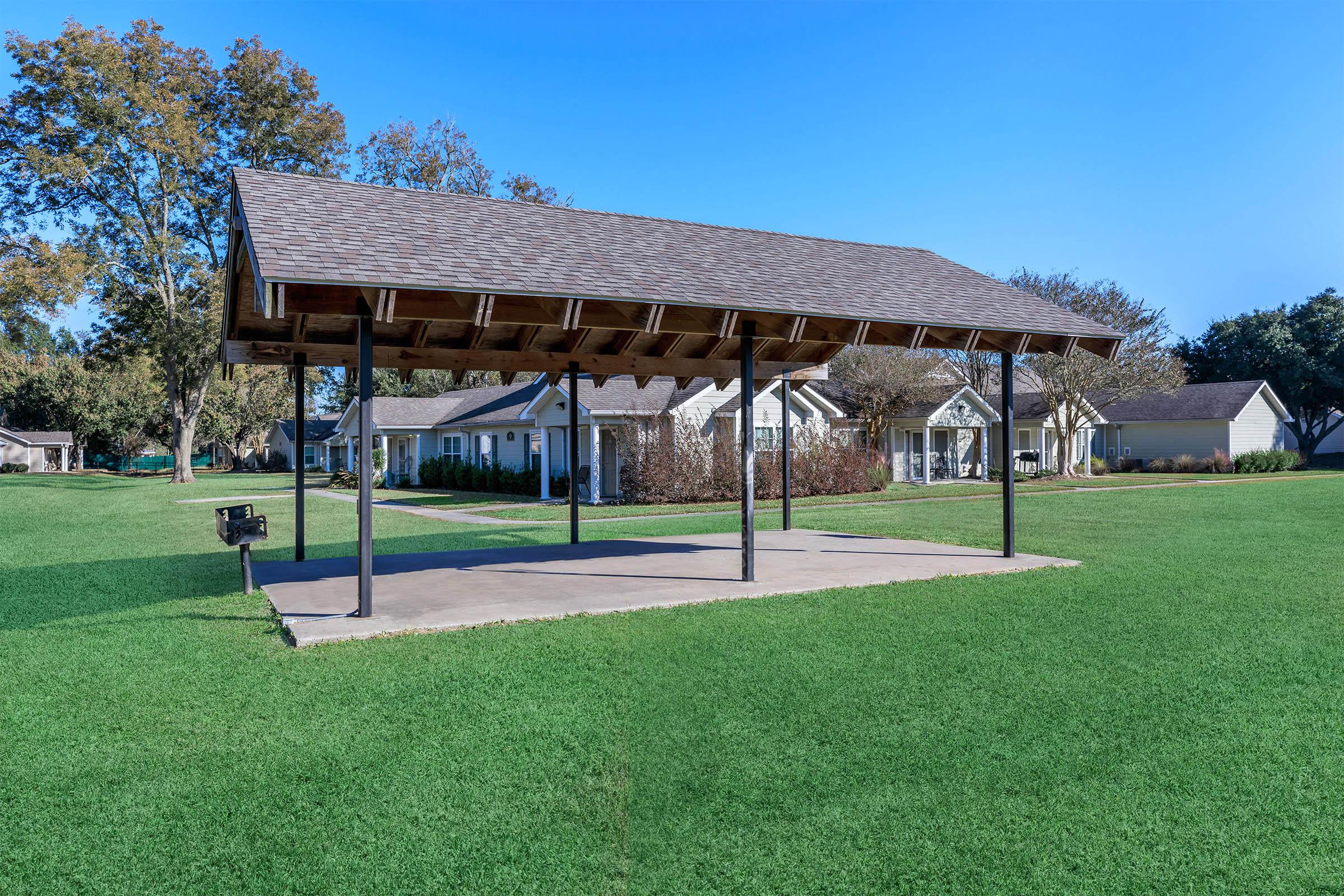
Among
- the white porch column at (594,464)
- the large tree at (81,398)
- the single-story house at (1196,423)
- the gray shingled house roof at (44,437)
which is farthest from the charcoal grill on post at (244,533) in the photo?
the gray shingled house roof at (44,437)

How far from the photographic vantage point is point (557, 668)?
609 centimetres

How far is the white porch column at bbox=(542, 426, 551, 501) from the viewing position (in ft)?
87.8

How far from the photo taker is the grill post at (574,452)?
12742 mm

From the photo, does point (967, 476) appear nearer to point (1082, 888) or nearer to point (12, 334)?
point (1082, 888)

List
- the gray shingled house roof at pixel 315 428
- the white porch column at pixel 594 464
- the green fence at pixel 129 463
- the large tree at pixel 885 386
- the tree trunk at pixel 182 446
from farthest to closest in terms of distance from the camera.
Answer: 1. the green fence at pixel 129 463
2. the gray shingled house roof at pixel 315 428
3. the tree trunk at pixel 182 446
4. the large tree at pixel 885 386
5. the white porch column at pixel 594 464

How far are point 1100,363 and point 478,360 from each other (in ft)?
99.8

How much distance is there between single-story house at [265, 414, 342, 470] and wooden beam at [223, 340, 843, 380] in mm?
43077

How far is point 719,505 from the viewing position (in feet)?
77.1

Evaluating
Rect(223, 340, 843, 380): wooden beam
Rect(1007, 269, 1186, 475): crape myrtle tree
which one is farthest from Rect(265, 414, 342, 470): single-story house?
Rect(223, 340, 843, 380): wooden beam

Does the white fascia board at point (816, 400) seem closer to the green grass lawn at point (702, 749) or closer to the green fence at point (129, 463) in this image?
the green grass lawn at point (702, 749)

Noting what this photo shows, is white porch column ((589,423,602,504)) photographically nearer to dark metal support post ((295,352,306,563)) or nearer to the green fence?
dark metal support post ((295,352,306,563))

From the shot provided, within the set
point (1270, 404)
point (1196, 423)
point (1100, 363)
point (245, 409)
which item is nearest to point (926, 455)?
point (1100, 363)

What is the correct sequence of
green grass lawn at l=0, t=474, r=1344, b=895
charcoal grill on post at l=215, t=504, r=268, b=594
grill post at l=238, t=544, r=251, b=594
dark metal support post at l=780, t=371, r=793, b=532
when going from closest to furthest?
1. green grass lawn at l=0, t=474, r=1344, b=895
2. charcoal grill on post at l=215, t=504, r=268, b=594
3. grill post at l=238, t=544, r=251, b=594
4. dark metal support post at l=780, t=371, r=793, b=532

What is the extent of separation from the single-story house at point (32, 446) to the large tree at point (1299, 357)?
79.8 meters
